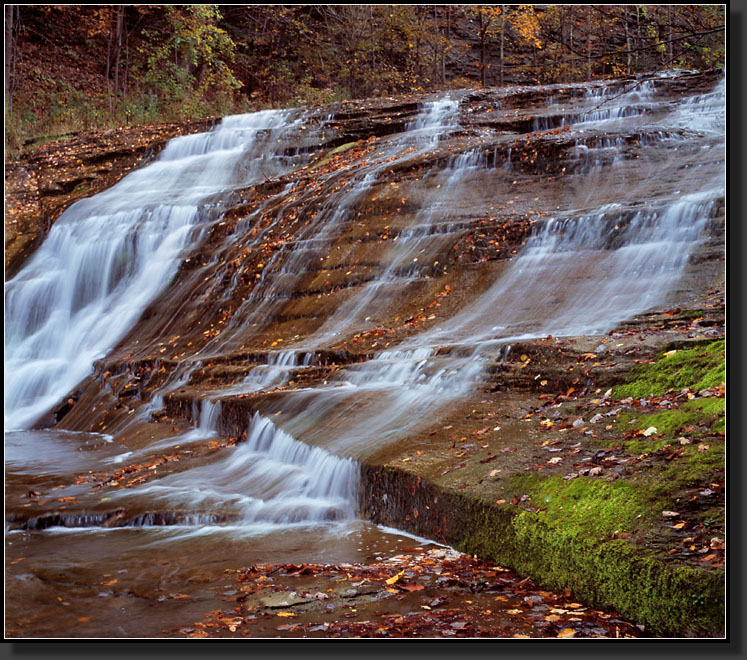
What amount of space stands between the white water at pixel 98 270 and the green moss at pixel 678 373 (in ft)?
28.5

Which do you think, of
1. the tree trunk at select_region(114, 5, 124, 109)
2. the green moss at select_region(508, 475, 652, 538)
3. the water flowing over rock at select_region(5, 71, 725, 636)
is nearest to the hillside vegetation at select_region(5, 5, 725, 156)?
the tree trunk at select_region(114, 5, 124, 109)

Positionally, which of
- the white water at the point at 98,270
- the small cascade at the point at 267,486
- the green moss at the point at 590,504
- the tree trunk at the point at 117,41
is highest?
the tree trunk at the point at 117,41

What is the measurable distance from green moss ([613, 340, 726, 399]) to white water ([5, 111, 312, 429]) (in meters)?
8.69

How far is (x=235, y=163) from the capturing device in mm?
18281

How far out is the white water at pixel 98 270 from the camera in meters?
12.2

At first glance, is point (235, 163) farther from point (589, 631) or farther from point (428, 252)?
point (589, 631)

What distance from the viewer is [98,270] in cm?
1448

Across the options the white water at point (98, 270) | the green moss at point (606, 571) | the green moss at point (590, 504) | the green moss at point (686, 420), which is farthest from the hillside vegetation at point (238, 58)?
the green moss at point (606, 571)

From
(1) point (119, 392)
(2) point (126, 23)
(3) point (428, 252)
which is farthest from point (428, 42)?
(1) point (119, 392)

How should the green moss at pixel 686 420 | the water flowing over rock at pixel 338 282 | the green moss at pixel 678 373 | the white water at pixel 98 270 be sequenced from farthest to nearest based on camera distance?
the white water at pixel 98 270 < the water flowing over rock at pixel 338 282 < the green moss at pixel 678 373 < the green moss at pixel 686 420

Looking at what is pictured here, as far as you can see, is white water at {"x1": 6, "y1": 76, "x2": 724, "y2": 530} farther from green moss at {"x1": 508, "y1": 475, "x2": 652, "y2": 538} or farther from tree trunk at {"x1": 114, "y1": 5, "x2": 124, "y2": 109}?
tree trunk at {"x1": 114, "y1": 5, "x2": 124, "y2": 109}

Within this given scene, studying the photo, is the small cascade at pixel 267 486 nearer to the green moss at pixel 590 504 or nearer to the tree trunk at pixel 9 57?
the green moss at pixel 590 504

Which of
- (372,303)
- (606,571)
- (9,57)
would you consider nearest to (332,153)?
(372,303)

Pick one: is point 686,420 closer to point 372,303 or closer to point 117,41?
point 372,303
